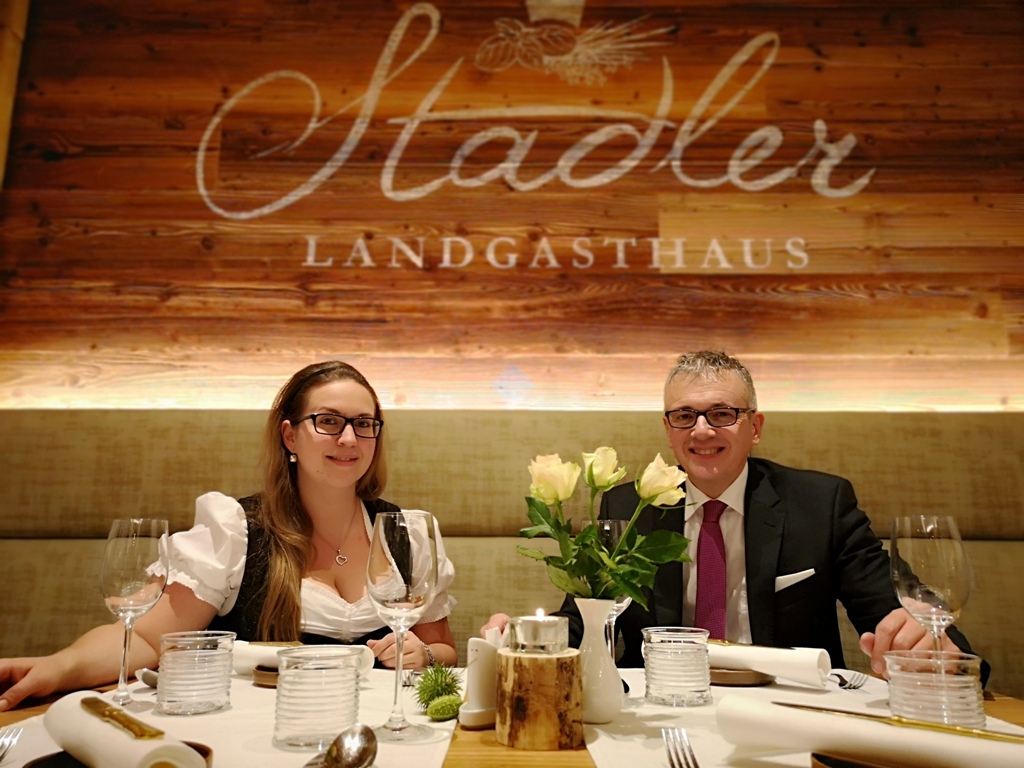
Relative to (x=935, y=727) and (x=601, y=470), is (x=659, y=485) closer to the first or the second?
(x=601, y=470)

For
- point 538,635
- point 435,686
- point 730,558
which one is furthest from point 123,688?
point 730,558

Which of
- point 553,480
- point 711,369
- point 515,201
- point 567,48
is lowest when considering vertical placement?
point 553,480

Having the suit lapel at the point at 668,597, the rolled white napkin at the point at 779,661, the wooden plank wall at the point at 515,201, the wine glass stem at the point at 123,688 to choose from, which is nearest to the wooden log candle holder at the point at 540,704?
the rolled white napkin at the point at 779,661

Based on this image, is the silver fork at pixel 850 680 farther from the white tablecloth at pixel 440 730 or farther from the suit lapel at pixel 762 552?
the suit lapel at pixel 762 552

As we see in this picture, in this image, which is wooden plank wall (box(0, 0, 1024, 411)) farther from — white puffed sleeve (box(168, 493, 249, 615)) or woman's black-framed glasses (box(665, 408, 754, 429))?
white puffed sleeve (box(168, 493, 249, 615))

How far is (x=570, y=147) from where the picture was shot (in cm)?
285

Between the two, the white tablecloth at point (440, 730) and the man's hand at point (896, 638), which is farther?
the man's hand at point (896, 638)

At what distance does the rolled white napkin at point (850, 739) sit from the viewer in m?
0.73

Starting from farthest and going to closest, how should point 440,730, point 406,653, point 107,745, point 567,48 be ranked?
point 567,48 < point 406,653 < point 440,730 < point 107,745

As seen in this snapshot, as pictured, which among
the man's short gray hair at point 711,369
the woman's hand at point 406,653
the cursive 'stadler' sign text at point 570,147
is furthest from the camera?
the cursive 'stadler' sign text at point 570,147

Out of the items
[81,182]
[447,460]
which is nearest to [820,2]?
[447,460]

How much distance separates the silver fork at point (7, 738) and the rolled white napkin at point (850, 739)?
2.51ft

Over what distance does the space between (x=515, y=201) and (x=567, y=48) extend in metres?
0.65

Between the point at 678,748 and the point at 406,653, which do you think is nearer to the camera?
the point at 678,748
